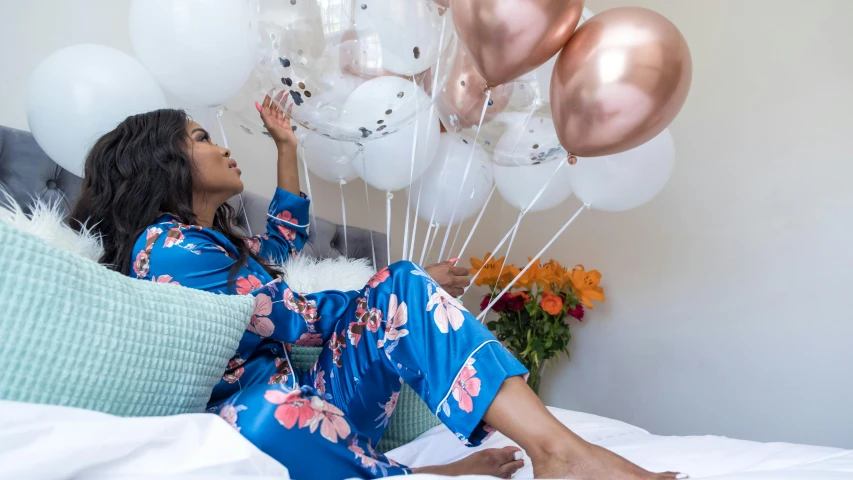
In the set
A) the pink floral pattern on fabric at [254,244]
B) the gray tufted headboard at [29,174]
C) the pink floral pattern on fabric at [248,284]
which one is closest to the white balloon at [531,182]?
the pink floral pattern on fabric at [254,244]

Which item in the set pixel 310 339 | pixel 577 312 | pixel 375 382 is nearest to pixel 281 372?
pixel 310 339

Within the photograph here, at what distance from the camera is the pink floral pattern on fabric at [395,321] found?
88 cm

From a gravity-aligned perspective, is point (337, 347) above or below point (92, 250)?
above

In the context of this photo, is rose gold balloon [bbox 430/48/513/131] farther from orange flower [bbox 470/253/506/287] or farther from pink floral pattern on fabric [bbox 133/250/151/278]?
orange flower [bbox 470/253/506/287]

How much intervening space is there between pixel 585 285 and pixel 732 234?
18.4 inches

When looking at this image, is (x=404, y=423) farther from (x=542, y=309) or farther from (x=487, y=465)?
(x=542, y=309)

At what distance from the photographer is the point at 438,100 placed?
1.38 m

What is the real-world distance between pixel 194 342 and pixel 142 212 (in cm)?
51

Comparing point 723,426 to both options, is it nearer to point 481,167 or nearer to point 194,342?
point 481,167

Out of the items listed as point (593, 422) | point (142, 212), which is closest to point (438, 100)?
point (142, 212)

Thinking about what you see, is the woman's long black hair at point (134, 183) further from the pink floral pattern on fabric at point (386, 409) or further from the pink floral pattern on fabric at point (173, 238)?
the pink floral pattern on fabric at point (386, 409)

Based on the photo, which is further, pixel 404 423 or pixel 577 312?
pixel 577 312

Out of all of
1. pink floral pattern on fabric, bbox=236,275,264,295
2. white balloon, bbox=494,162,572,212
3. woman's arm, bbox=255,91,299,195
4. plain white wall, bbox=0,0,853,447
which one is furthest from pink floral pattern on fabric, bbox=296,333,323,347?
plain white wall, bbox=0,0,853,447

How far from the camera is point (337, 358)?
3.18ft
